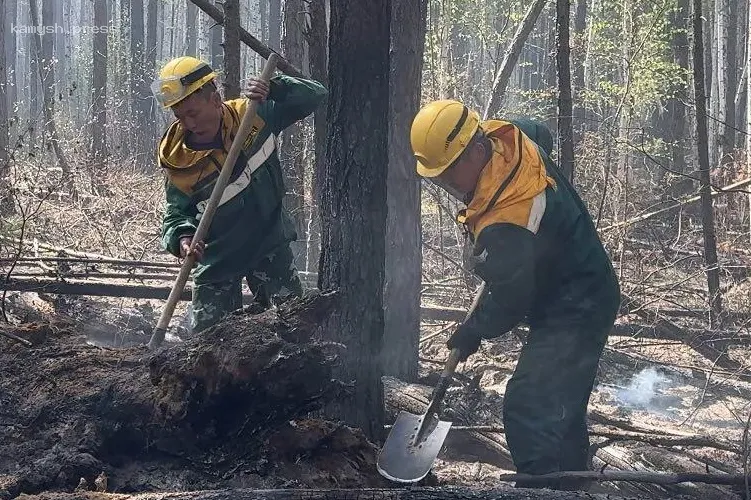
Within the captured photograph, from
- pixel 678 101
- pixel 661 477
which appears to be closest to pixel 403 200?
pixel 661 477

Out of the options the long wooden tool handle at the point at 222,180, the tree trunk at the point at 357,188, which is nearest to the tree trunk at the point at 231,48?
the long wooden tool handle at the point at 222,180

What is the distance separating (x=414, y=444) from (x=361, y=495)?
106 cm

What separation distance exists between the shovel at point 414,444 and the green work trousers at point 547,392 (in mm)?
331

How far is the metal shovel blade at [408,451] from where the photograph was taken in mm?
3234

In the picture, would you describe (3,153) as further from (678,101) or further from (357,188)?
(678,101)

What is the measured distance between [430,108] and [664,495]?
7.45ft

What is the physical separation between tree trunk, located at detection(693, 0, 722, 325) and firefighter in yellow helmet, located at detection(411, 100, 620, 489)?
4.30 m

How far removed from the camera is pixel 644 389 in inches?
271

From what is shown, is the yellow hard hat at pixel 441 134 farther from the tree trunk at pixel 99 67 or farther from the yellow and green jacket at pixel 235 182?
the tree trunk at pixel 99 67

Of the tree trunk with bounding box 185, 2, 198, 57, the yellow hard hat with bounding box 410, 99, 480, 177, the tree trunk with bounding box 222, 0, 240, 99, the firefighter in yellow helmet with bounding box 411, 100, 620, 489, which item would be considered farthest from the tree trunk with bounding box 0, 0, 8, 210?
the tree trunk with bounding box 185, 2, 198, 57

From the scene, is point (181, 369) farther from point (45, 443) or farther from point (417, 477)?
point (417, 477)

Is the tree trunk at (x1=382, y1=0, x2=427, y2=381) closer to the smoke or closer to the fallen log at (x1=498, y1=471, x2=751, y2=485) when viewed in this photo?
the smoke

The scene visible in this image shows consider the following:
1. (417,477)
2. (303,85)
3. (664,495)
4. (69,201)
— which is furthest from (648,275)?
(69,201)

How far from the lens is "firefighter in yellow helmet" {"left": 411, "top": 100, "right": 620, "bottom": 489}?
10.8ft
